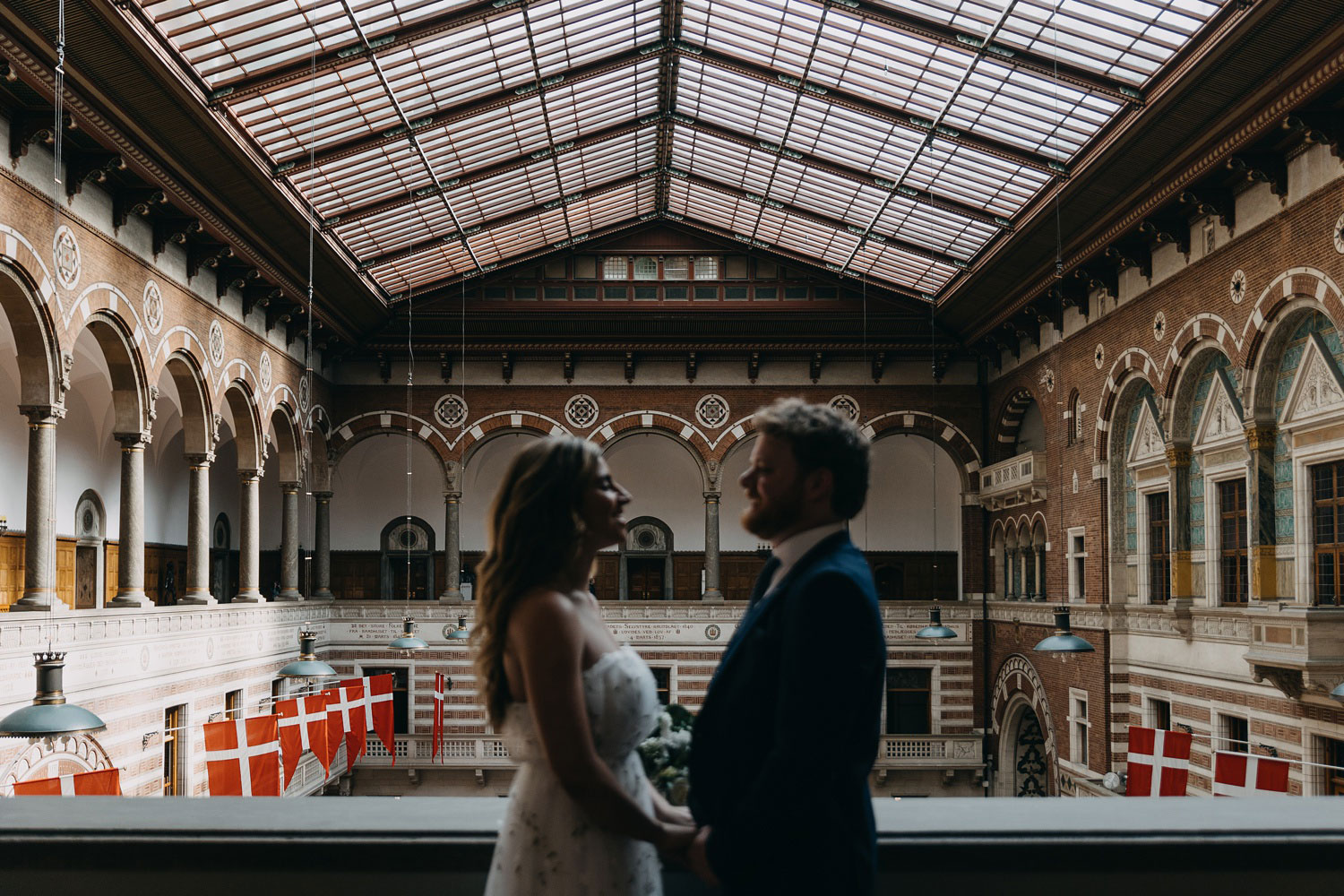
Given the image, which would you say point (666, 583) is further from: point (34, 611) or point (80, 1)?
point (80, 1)

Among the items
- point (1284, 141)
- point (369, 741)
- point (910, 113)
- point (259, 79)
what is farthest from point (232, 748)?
point (1284, 141)

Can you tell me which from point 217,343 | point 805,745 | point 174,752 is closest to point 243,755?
point 174,752

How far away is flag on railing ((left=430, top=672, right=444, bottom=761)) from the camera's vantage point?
2560 cm

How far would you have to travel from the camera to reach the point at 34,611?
13.9 metres

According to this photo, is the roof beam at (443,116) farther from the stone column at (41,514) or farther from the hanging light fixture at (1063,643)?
the hanging light fixture at (1063,643)

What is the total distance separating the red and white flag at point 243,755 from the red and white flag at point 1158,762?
1116cm

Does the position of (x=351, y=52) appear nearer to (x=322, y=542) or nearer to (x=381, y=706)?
(x=381, y=706)

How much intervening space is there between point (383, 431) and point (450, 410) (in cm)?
168

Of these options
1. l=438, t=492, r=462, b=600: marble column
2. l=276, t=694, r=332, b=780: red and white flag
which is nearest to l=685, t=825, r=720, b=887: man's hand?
l=276, t=694, r=332, b=780: red and white flag

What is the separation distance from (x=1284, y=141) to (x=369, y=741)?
20.9m

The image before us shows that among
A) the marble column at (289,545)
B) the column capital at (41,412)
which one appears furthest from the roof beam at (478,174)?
the column capital at (41,412)

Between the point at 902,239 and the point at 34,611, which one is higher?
the point at 902,239

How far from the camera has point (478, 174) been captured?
21969 millimetres

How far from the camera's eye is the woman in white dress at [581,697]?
2.53 metres
